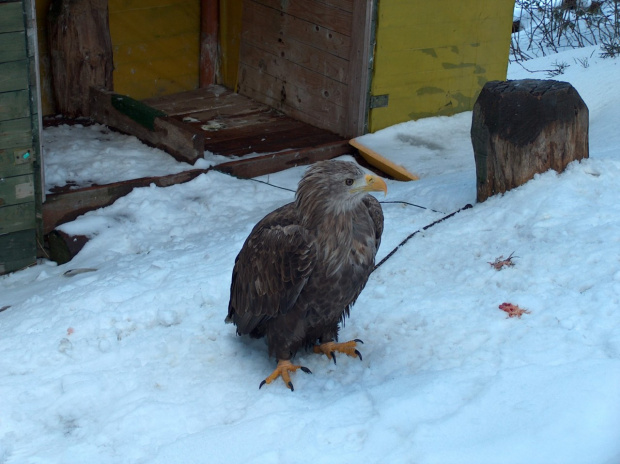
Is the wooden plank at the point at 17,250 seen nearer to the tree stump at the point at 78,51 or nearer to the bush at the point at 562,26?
the tree stump at the point at 78,51

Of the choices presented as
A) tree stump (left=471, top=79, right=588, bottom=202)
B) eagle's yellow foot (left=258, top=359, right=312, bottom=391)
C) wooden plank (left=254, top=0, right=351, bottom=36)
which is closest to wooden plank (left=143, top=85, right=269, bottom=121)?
wooden plank (left=254, top=0, right=351, bottom=36)

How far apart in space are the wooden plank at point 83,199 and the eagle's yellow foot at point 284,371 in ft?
8.77

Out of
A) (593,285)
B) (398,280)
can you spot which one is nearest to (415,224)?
(398,280)

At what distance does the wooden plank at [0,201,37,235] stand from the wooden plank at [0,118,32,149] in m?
0.33

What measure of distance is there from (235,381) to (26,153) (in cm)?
252

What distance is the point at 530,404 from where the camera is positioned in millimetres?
3221

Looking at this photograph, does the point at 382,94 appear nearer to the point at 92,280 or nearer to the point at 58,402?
the point at 92,280

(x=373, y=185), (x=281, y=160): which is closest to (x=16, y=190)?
(x=281, y=160)

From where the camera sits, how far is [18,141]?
532cm

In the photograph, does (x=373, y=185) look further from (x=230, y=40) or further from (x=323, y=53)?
(x=230, y=40)

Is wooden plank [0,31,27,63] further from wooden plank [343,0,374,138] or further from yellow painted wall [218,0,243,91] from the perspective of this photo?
yellow painted wall [218,0,243,91]

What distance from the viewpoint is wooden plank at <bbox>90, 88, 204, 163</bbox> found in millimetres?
6426

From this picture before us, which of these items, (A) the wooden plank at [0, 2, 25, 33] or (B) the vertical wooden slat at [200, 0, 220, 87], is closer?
(A) the wooden plank at [0, 2, 25, 33]

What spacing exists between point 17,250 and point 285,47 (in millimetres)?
3200
